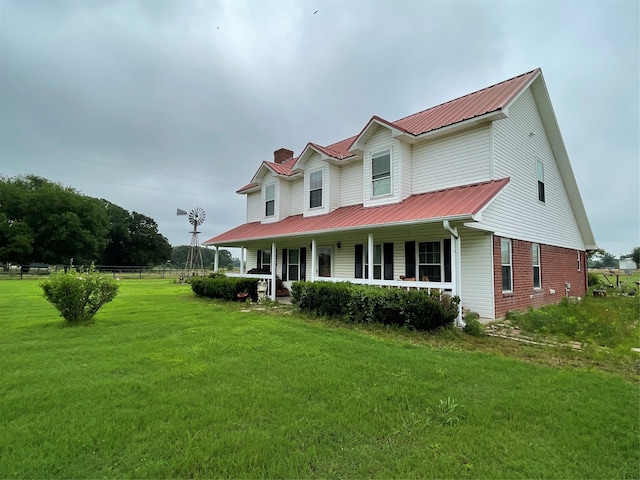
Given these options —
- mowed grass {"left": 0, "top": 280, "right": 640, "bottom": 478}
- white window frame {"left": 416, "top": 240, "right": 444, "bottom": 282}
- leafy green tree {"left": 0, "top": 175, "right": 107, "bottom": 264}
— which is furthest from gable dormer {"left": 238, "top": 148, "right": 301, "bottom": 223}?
leafy green tree {"left": 0, "top": 175, "right": 107, "bottom": 264}

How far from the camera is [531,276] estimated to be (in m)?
10.9

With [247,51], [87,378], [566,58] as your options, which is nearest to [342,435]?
[87,378]

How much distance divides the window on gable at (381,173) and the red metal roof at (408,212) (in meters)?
0.72

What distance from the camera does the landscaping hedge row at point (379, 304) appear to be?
7.34m

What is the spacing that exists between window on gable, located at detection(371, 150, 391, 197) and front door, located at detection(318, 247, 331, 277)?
11.2 ft

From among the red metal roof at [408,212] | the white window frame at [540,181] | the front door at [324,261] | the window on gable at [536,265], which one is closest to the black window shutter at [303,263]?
the front door at [324,261]

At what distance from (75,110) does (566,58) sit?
82.3 ft

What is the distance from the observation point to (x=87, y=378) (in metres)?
4.32

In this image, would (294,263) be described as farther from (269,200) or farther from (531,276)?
(531,276)

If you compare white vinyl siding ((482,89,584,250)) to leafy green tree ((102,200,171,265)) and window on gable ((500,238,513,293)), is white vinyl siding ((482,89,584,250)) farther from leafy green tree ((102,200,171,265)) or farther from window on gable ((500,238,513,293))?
leafy green tree ((102,200,171,265))

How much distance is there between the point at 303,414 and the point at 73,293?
7.55m

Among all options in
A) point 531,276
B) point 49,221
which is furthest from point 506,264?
point 49,221

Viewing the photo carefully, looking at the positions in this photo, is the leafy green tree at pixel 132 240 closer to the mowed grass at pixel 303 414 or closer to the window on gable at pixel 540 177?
the mowed grass at pixel 303 414

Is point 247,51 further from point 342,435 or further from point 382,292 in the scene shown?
point 342,435
